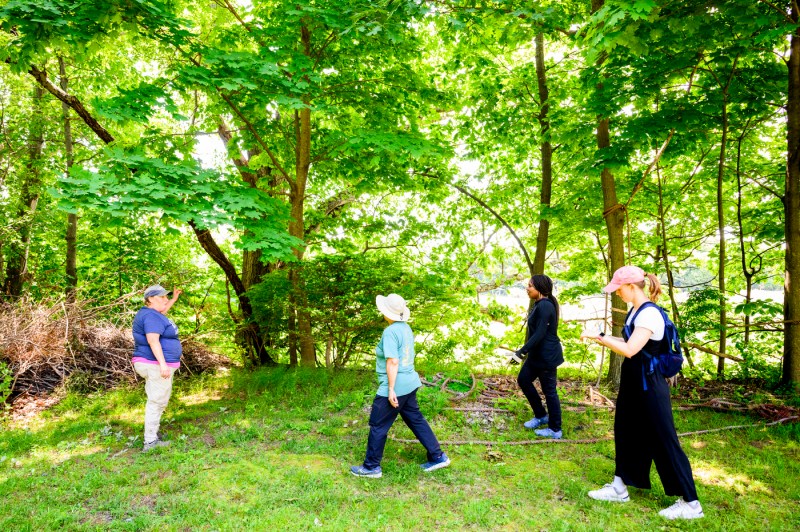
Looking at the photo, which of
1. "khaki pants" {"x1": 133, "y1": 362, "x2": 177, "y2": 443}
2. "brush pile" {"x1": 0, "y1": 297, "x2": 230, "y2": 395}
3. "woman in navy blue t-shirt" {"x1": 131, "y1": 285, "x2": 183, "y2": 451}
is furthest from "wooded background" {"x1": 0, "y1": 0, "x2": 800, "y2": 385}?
"khaki pants" {"x1": 133, "y1": 362, "x2": 177, "y2": 443}

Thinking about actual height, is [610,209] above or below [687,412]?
above

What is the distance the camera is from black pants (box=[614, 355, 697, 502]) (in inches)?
137

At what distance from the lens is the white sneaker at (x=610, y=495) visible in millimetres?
3826

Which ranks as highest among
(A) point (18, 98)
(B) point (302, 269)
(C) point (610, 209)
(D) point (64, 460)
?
(A) point (18, 98)

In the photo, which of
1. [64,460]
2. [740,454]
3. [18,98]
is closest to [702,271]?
[740,454]

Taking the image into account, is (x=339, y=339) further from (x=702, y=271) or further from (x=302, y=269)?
(x=702, y=271)

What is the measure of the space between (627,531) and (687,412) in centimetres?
373

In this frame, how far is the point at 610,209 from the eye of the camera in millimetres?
7090

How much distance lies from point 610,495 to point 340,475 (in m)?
2.55

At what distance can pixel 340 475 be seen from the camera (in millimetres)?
4348

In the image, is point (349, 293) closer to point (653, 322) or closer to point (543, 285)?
point (543, 285)

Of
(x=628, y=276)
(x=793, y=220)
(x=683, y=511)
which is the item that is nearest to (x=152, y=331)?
(x=628, y=276)

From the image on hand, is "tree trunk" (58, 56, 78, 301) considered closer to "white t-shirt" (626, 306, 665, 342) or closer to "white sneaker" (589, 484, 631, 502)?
"white sneaker" (589, 484, 631, 502)

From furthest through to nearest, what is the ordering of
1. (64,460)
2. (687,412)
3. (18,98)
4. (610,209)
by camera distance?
1. (18,98)
2. (610,209)
3. (687,412)
4. (64,460)
